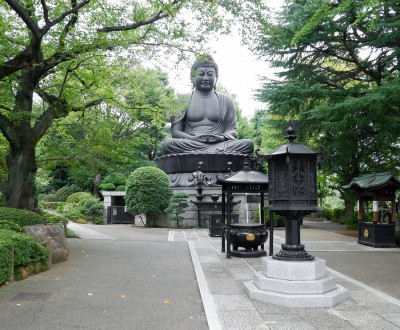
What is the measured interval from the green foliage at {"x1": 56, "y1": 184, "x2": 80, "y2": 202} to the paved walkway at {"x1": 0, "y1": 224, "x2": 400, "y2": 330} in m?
20.7

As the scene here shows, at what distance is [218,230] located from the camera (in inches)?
610

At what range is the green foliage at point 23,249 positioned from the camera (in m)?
7.70

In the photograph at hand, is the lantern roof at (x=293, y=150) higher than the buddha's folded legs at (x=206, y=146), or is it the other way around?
the buddha's folded legs at (x=206, y=146)

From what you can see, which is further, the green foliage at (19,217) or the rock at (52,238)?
the green foliage at (19,217)


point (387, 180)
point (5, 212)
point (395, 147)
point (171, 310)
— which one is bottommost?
point (171, 310)

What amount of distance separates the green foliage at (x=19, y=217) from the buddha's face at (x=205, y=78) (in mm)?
15499

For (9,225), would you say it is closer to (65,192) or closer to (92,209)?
(92,209)

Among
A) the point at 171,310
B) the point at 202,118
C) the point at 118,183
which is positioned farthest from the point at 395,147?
the point at 118,183

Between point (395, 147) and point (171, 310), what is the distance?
15.3 metres

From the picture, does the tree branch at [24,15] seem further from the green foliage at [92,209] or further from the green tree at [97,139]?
the green foliage at [92,209]

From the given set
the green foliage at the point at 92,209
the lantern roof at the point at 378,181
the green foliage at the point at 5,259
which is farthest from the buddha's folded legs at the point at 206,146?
the green foliage at the point at 5,259

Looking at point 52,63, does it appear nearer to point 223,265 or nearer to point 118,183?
point 223,265

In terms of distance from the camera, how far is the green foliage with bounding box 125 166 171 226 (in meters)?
18.9

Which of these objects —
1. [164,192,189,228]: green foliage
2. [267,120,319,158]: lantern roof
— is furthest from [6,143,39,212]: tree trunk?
[164,192,189,228]: green foliage
